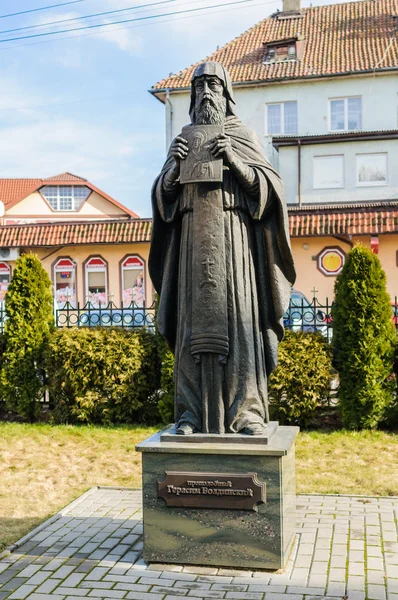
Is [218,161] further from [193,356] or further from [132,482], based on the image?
[132,482]

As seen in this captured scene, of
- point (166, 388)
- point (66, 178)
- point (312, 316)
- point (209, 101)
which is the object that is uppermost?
point (66, 178)

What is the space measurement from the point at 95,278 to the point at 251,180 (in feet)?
50.4

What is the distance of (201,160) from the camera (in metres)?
4.46

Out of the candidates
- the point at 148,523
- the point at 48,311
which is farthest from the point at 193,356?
the point at 48,311

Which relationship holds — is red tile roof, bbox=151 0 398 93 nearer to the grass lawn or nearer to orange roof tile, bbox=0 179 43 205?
orange roof tile, bbox=0 179 43 205

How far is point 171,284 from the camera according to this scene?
4.84 metres

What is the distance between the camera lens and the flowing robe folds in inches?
180

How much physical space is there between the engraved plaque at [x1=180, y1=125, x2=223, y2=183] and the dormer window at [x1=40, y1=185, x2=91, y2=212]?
35752mm

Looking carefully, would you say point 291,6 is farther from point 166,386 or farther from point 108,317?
point 166,386

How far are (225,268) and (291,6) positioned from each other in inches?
1246

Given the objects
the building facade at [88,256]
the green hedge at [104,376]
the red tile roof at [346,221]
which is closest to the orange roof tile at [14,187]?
the building facade at [88,256]

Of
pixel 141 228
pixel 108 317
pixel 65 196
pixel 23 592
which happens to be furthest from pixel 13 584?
pixel 65 196

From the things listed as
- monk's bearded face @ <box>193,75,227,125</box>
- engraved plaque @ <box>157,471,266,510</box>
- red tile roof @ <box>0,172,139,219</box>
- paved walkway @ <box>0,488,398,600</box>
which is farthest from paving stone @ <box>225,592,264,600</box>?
red tile roof @ <box>0,172,139,219</box>

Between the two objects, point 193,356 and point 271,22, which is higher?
point 271,22
